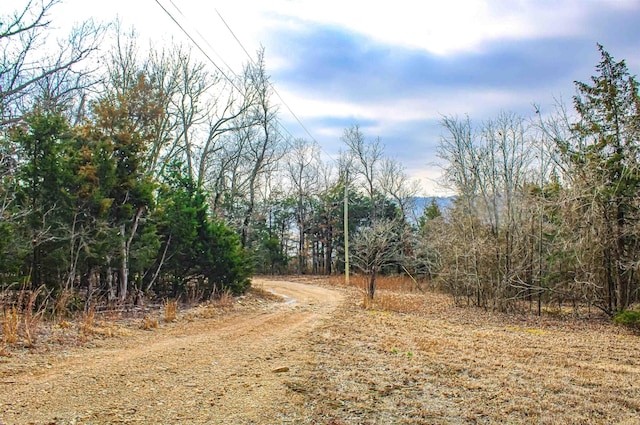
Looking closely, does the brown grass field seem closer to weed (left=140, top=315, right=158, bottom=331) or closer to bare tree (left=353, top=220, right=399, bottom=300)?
weed (left=140, top=315, right=158, bottom=331)

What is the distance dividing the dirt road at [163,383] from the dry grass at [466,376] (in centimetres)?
40

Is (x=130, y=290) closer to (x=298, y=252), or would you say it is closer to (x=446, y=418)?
(x=446, y=418)

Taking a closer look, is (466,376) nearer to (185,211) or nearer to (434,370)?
(434,370)

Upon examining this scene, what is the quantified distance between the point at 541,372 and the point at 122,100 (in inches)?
410

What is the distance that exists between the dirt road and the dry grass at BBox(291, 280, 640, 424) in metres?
0.40

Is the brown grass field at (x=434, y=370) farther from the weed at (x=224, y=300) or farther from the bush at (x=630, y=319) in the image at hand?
the weed at (x=224, y=300)

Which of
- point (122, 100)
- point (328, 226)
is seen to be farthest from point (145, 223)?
point (328, 226)

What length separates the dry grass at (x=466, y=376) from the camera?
4.18 m

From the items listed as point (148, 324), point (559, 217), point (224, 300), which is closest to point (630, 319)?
point (559, 217)

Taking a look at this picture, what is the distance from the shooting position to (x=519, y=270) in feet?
44.7

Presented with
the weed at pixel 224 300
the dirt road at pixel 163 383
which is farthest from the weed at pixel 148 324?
the weed at pixel 224 300

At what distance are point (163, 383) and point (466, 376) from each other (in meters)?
3.53

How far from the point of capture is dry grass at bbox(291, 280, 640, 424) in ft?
13.7

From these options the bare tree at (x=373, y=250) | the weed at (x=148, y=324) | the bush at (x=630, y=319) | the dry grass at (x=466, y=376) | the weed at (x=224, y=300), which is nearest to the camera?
the dry grass at (x=466, y=376)
